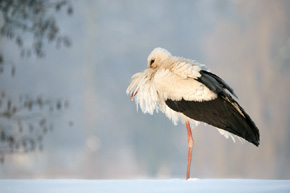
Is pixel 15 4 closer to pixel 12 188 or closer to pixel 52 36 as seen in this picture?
pixel 52 36

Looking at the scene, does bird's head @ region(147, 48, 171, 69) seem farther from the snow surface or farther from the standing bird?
the snow surface

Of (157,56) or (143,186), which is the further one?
(157,56)

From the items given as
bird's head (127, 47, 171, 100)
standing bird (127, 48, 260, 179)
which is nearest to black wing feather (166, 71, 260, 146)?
standing bird (127, 48, 260, 179)

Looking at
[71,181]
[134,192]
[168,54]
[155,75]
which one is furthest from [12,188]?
[168,54]

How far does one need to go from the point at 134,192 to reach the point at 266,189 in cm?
65

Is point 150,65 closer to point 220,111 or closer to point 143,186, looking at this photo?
point 220,111

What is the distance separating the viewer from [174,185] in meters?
1.99

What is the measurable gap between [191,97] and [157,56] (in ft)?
1.24

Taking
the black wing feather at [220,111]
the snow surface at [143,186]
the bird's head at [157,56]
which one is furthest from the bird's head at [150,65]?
the snow surface at [143,186]

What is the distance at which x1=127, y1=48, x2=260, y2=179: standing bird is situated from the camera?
220 centimetres

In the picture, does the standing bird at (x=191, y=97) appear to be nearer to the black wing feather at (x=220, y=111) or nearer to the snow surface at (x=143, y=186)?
the black wing feather at (x=220, y=111)

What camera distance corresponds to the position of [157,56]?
2473 millimetres

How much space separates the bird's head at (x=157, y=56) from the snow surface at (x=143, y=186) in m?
0.75

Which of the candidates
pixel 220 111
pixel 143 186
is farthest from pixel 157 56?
pixel 143 186
